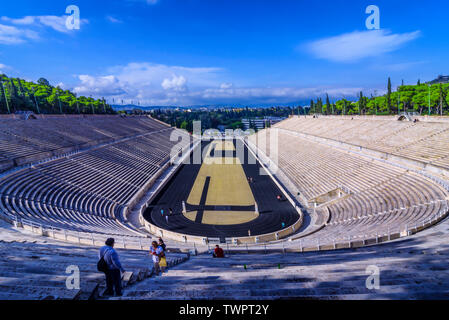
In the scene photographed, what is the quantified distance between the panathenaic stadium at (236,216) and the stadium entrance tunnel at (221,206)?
143mm

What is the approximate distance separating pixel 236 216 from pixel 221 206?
246 cm

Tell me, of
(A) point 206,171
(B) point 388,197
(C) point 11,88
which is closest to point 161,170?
(A) point 206,171

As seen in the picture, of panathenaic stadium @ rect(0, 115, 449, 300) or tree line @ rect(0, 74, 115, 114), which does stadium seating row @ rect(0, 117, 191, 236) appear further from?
tree line @ rect(0, 74, 115, 114)

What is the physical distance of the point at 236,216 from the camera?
18469 millimetres

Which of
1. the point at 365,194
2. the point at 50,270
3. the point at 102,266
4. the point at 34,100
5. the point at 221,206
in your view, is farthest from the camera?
the point at 34,100

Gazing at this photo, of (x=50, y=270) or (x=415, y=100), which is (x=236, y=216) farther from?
(x=415, y=100)

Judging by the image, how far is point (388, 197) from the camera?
15.3 m

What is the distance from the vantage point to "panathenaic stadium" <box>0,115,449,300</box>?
204 inches

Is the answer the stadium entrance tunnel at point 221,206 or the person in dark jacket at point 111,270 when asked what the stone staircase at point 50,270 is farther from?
the stadium entrance tunnel at point 221,206

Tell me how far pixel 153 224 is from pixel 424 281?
1503 cm

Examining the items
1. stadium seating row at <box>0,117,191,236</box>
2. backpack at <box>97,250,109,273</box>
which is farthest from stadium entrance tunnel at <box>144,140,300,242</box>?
backpack at <box>97,250,109,273</box>

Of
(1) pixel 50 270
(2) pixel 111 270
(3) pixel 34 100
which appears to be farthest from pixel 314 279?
(3) pixel 34 100

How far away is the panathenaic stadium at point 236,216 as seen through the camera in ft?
17.0

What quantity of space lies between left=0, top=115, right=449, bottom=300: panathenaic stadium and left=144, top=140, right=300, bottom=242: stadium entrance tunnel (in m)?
0.14
